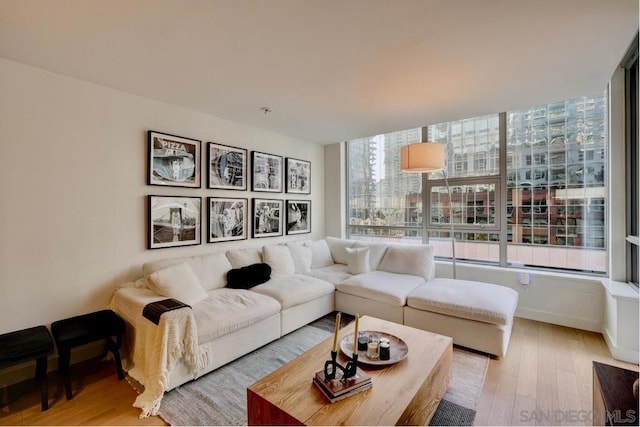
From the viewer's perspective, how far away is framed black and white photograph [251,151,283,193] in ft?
12.9

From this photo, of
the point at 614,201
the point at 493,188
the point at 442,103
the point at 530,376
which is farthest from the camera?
the point at 493,188

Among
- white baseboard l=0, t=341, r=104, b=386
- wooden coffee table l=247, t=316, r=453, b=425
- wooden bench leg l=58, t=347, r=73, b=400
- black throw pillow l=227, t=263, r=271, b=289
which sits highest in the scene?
black throw pillow l=227, t=263, r=271, b=289

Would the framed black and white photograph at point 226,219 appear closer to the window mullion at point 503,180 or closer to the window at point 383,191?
the window at point 383,191

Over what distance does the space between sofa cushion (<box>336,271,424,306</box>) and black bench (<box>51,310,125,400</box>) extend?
7.44 ft

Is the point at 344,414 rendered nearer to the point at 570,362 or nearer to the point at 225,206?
the point at 570,362

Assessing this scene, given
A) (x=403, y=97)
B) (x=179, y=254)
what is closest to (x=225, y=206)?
(x=179, y=254)

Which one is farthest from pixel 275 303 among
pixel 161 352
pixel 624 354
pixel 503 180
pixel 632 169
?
pixel 632 169

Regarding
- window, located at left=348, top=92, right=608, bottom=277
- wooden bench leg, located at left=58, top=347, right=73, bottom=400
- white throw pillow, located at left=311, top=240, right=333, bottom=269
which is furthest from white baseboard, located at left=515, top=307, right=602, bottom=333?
wooden bench leg, located at left=58, top=347, right=73, bottom=400

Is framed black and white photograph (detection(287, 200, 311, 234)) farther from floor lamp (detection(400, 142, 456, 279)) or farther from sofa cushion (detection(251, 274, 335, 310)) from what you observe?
floor lamp (detection(400, 142, 456, 279))

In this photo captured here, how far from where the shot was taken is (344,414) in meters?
1.35

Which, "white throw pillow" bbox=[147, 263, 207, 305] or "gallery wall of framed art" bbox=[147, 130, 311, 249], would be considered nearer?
"white throw pillow" bbox=[147, 263, 207, 305]

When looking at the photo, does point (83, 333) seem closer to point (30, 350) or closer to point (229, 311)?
point (30, 350)

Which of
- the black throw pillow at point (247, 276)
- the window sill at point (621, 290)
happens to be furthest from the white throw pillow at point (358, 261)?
the window sill at point (621, 290)

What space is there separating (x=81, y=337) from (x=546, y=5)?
374cm
